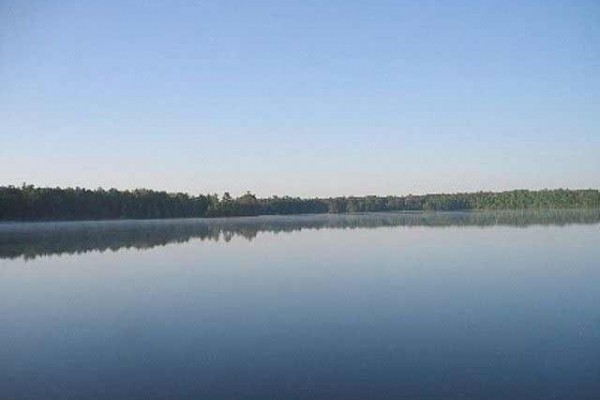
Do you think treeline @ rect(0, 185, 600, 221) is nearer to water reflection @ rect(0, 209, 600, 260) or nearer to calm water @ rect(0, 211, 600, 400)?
water reflection @ rect(0, 209, 600, 260)

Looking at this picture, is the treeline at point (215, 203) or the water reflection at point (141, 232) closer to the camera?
the water reflection at point (141, 232)

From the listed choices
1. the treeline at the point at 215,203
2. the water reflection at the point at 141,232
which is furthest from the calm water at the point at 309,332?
the treeline at the point at 215,203

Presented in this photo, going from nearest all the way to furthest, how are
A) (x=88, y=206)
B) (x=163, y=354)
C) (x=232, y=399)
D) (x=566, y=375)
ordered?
1. (x=232, y=399)
2. (x=566, y=375)
3. (x=163, y=354)
4. (x=88, y=206)

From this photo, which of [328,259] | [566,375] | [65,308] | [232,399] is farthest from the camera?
[328,259]

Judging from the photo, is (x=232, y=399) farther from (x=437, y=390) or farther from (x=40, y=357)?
(x=40, y=357)

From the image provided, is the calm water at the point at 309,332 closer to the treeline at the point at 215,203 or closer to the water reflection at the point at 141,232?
the water reflection at the point at 141,232

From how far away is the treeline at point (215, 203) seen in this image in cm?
6738

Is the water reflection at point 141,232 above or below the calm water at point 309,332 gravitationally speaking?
above

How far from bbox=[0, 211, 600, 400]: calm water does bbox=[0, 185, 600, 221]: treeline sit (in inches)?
2253

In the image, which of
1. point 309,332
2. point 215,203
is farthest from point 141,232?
point 215,203

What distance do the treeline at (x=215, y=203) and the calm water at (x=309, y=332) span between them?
5722cm

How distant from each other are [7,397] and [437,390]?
4800 millimetres

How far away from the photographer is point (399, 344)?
7484 millimetres

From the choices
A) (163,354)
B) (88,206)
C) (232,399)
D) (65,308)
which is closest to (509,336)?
(232,399)
